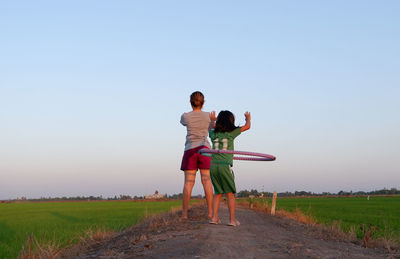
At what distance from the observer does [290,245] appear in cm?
539

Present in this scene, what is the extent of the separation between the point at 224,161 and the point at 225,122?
0.66 metres

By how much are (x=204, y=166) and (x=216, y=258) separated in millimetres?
2933

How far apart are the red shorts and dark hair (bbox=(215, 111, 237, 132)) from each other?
519 millimetres

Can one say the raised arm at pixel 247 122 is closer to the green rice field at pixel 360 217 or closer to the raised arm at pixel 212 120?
the raised arm at pixel 212 120

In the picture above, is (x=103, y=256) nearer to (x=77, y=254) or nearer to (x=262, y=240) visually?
(x=77, y=254)

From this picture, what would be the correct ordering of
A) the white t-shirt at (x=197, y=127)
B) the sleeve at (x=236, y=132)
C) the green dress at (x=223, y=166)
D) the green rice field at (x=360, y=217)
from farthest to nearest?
the green rice field at (x=360, y=217), the white t-shirt at (x=197, y=127), the sleeve at (x=236, y=132), the green dress at (x=223, y=166)

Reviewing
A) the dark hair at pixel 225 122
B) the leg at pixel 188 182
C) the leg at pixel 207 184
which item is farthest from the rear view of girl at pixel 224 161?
the leg at pixel 188 182

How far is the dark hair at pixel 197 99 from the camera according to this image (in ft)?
22.9

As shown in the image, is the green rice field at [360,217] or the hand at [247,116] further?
the green rice field at [360,217]

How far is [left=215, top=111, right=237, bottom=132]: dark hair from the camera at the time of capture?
672cm

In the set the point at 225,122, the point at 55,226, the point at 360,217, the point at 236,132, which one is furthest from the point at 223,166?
the point at 360,217

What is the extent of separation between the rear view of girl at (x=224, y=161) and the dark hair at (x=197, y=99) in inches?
16.1

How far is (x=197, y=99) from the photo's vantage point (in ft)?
22.9

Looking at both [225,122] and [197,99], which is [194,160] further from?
[197,99]
